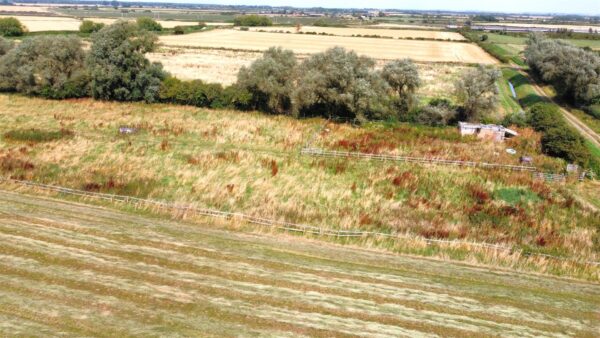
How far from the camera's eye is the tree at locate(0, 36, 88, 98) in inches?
1991

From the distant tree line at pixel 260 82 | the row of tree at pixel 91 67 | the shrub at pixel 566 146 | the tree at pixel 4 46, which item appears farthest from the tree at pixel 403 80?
the tree at pixel 4 46

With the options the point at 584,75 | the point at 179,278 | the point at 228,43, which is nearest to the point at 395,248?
the point at 179,278

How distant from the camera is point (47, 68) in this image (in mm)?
50719

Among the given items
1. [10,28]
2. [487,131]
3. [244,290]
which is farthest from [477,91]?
[10,28]

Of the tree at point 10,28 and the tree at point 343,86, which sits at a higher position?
the tree at point 10,28

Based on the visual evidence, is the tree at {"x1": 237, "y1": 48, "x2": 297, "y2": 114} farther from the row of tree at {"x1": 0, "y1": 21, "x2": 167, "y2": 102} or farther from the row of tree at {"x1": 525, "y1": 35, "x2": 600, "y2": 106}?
the row of tree at {"x1": 525, "y1": 35, "x2": 600, "y2": 106}

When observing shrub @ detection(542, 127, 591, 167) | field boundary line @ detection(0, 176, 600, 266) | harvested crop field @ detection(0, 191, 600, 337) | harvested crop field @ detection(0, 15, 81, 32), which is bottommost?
harvested crop field @ detection(0, 191, 600, 337)

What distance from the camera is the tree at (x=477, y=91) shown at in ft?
139

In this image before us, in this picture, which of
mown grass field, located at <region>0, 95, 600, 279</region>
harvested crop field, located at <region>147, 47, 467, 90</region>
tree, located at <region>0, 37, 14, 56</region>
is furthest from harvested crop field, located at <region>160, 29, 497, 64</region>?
mown grass field, located at <region>0, 95, 600, 279</region>

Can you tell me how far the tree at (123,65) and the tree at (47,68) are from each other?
9.83 ft

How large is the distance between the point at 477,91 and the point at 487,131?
461 centimetres

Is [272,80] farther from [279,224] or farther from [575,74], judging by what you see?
[575,74]

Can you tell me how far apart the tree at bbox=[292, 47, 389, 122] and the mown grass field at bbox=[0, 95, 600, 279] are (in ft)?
8.09

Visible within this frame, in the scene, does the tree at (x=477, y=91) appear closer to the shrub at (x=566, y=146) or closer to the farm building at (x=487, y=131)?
the farm building at (x=487, y=131)
